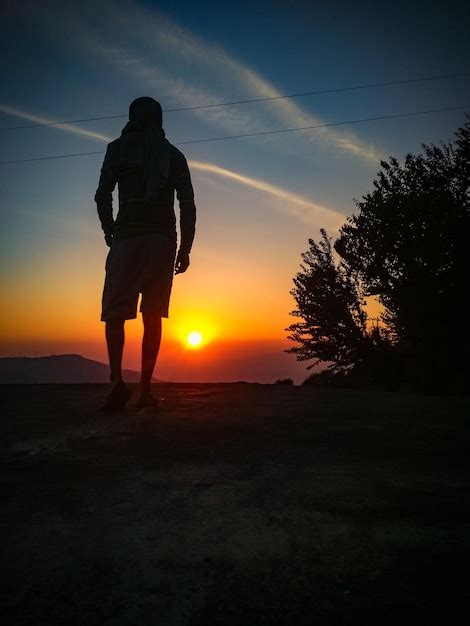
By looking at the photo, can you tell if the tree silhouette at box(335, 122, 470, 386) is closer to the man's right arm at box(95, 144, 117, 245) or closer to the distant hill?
the man's right arm at box(95, 144, 117, 245)

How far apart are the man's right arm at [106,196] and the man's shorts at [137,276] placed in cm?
18

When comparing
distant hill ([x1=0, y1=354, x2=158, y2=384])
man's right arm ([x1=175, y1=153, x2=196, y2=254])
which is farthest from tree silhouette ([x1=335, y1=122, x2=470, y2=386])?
distant hill ([x1=0, y1=354, x2=158, y2=384])

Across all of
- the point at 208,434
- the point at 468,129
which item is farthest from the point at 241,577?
the point at 468,129

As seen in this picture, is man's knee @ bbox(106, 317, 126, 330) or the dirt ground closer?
the dirt ground

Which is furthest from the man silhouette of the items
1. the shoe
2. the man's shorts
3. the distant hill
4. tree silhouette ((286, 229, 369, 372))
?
the distant hill

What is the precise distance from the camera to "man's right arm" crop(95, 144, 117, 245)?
2941mm

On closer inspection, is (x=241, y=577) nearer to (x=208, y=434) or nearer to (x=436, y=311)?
(x=208, y=434)

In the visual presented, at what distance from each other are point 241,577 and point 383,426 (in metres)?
1.47

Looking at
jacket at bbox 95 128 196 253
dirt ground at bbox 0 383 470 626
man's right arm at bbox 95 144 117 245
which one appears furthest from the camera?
man's right arm at bbox 95 144 117 245

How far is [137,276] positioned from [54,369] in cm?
17087

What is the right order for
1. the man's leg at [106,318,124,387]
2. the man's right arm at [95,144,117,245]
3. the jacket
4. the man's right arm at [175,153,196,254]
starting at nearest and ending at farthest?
the man's leg at [106,318,124,387]
the jacket
the man's right arm at [95,144,117,245]
the man's right arm at [175,153,196,254]

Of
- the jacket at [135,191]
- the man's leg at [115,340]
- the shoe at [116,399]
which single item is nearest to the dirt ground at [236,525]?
the shoe at [116,399]

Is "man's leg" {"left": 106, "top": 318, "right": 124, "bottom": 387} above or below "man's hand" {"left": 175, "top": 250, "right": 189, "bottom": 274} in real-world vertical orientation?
below

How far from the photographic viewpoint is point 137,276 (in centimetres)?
278
